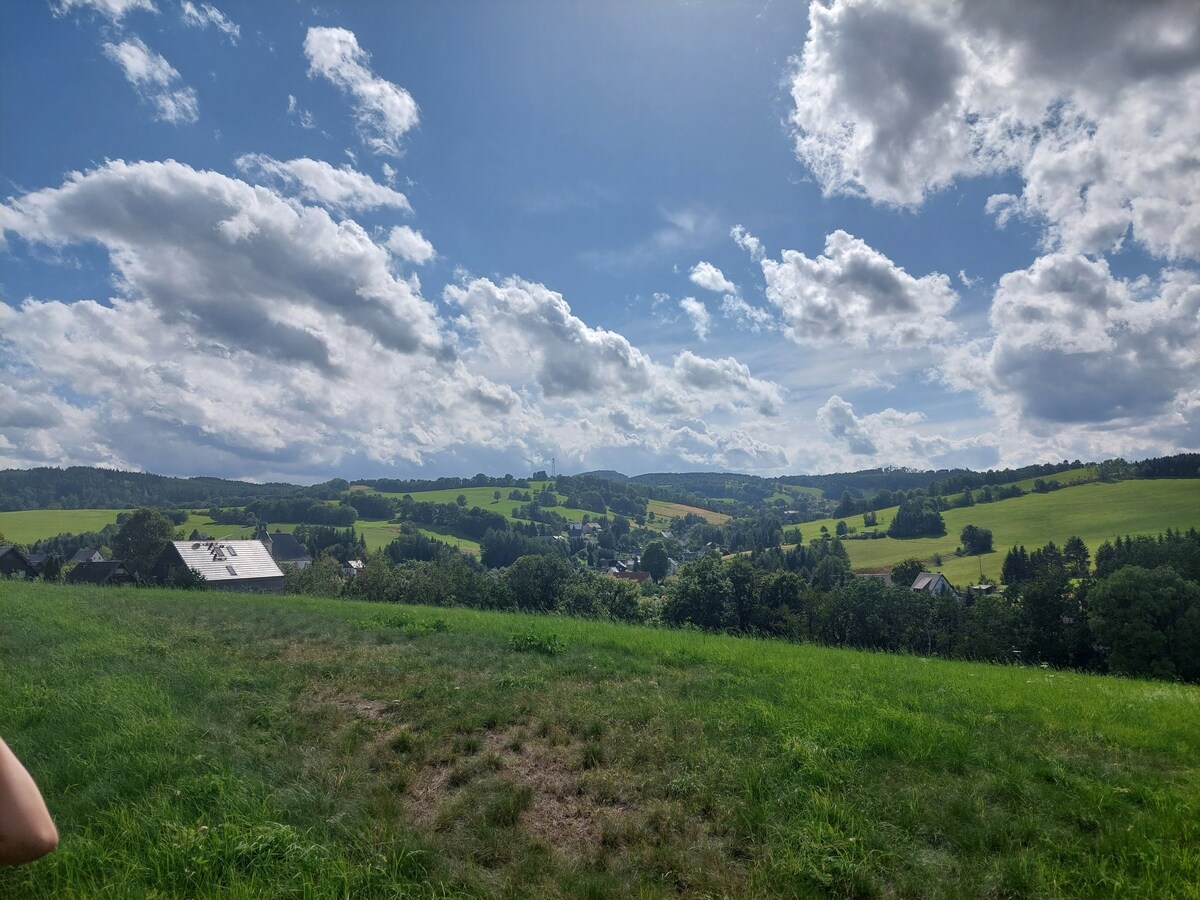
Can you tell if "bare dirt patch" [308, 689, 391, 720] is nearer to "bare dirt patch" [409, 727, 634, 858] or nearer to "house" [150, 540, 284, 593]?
"bare dirt patch" [409, 727, 634, 858]

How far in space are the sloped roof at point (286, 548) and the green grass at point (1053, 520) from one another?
104m

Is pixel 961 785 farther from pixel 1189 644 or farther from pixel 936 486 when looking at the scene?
pixel 936 486

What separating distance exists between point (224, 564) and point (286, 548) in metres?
51.9

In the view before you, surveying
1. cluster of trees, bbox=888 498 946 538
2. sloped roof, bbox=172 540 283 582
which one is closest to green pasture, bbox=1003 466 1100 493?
cluster of trees, bbox=888 498 946 538

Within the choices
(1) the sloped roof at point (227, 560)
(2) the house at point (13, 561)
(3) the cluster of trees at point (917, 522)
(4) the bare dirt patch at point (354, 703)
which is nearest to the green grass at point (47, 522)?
(2) the house at point (13, 561)

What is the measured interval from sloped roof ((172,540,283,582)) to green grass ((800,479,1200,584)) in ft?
317

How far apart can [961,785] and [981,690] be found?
542 centimetres

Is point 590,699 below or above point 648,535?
above

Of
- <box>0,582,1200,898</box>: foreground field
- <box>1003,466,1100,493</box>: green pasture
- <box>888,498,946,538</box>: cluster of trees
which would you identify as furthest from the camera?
<box>1003,466,1100,493</box>: green pasture

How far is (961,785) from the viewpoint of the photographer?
5.78 m

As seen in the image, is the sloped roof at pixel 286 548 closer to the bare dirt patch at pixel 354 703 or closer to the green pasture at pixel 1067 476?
the bare dirt patch at pixel 354 703

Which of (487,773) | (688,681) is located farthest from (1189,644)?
(487,773)

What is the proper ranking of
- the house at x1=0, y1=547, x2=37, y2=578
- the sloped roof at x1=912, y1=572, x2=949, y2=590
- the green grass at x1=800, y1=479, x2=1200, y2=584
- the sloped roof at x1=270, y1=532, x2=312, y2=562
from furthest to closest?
the green grass at x1=800, y1=479, x2=1200, y2=584
the sloped roof at x1=270, y1=532, x2=312, y2=562
the sloped roof at x1=912, y1=572, x2=949, y2=590
the house at x1=0, y1=547, x2=37, y2=578

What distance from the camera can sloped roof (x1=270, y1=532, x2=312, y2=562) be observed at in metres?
96.4
